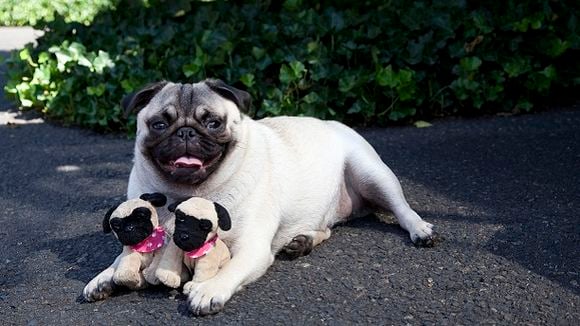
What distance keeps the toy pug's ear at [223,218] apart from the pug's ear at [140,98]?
678 mm

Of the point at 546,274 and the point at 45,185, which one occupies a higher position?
the point at 546,274

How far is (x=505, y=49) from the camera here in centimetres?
751

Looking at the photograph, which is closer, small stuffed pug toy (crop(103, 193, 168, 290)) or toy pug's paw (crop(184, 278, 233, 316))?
toy pug's paw (crop(184, 278, 233, 316))

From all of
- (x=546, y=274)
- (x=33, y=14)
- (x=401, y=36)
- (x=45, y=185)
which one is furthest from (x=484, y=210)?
(x=33, y=14)

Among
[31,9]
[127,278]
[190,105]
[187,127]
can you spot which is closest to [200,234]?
[127,278]

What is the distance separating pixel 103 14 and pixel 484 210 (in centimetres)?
545

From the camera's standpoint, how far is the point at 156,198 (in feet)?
12.9

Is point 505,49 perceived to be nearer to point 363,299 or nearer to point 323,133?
point 323,133

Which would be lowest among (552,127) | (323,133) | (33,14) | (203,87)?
(33,14)

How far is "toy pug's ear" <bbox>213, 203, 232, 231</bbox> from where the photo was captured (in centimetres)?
383

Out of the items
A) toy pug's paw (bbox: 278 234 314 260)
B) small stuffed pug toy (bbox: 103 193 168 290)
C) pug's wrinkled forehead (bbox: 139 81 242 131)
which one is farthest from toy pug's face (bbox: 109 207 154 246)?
toy pug's paw (bbox: 278 234 314 260)

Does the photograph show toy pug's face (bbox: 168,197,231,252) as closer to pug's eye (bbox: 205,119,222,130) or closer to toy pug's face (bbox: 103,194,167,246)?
toy pug's face (bbox: 103,194,167,246)

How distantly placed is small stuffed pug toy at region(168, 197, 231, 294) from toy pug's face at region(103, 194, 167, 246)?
5.0 inches

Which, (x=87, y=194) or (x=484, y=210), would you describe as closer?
(x=484, y=210)
